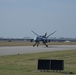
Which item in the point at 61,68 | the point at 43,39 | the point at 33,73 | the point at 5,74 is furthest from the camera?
the point at 43,39

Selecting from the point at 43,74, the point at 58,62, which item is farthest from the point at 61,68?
the point at 43,74

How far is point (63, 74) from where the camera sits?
21.8m

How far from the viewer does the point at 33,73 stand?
2212 centimetres

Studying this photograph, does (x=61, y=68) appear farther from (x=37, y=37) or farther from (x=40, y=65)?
(x=37, y=37)

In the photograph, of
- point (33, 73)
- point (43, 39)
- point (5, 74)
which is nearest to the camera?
point (5, 74)

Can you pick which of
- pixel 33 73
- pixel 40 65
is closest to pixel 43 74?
pixel 33 73

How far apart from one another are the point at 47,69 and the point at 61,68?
1.04 m

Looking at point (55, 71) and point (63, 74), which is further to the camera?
point (55, 71)

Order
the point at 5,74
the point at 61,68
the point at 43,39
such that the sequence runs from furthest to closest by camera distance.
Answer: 1. the point at 43,39
2. the point at 61,68
3. the point at 5,74

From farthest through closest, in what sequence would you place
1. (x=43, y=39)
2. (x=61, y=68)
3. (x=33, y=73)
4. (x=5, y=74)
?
1. (x=43, y=39)
2. (x=61, y=68)
3. (x=33, y=73)
4. (x=5, y=74)

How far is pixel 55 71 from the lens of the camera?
23.9 metres

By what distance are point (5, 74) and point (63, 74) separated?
3984 millimetres

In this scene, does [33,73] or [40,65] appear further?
[40,65]

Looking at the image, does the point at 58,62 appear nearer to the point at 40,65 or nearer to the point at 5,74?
the point at 40,65
